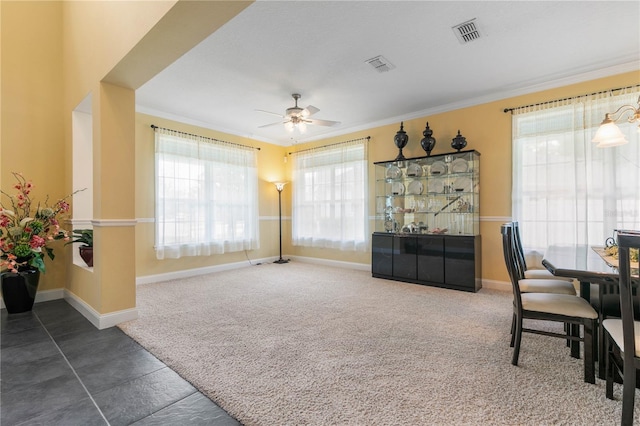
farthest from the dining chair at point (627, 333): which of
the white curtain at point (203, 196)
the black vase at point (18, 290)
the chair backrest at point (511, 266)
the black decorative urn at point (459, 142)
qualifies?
the white curtain at point (203, 196)

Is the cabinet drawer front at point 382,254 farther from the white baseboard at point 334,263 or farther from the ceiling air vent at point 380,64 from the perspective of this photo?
the ceiling air vent at point 380,64

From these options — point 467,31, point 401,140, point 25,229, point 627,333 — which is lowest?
point 627,333

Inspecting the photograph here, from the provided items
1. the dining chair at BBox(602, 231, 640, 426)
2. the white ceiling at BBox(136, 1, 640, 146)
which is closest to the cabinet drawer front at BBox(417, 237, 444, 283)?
the white ceiling at BBox(136, 1, 640, 146)

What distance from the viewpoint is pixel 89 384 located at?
187 centimetres

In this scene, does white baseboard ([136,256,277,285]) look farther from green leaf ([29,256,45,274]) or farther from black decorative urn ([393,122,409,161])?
black decorative urn ([393,122,409,161])

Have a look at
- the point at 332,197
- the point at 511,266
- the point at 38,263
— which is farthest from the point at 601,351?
the point at 38,263

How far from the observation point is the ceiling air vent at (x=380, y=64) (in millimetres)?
3238

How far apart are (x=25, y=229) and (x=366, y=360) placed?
3930 millimetres

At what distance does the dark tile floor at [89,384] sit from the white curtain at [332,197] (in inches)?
156

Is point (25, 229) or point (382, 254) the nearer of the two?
point (25, 229)

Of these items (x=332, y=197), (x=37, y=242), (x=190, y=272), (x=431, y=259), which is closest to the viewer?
(x=37, y=242)

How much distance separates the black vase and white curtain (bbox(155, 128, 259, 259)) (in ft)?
5.17

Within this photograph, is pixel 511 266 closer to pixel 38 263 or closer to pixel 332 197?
pixel 332 197

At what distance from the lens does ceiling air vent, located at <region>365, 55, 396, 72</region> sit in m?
3.24
